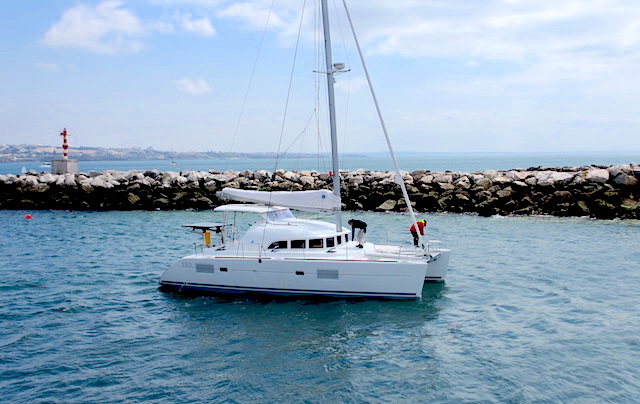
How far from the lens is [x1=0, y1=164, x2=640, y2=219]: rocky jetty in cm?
2961

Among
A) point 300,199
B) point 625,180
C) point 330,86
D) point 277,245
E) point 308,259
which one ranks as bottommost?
point 308,259

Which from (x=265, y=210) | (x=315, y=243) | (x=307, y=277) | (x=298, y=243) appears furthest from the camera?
(x=265, y=210)

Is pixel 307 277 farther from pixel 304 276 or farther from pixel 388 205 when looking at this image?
pixel 388 205

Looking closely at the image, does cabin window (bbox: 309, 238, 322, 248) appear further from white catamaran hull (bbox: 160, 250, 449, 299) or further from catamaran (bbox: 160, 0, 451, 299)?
white catamaran hull (bbox: 160, 250, 449, 299)

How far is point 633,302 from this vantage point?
1427 centimetres

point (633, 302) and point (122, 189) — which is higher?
point (122, 189)

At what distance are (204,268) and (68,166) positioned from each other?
3293 cm

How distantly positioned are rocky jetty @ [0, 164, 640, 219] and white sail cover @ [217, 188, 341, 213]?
53.1ft

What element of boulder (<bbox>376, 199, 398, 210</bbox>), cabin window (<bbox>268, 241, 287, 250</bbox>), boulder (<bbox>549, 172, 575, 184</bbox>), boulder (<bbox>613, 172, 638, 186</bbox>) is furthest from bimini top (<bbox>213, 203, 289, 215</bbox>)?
boulder (<bbox>613, 172, 638, 186</bbox>)

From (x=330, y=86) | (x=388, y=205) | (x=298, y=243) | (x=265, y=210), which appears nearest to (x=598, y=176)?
(x=388, y=205)

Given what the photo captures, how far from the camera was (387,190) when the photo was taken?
3362 centimetres

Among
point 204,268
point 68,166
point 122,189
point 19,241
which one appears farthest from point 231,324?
point 68,166

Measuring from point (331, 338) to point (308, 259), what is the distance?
302cm

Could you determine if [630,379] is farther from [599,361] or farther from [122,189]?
[122,189]
